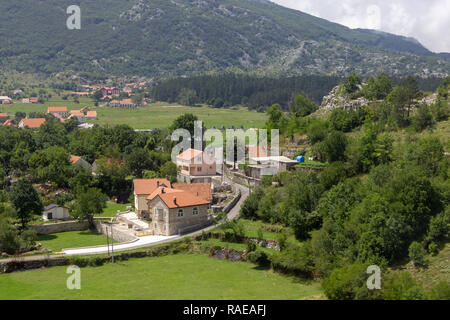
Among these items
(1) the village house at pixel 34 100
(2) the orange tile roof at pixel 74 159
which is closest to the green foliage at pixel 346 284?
(2) the orange tile roof at pixel 74 159

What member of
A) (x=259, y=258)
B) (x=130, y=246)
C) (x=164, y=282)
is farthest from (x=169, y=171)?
(x=164, y=282)

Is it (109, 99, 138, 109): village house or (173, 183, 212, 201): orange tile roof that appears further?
(109, 99, 138, 109): village house

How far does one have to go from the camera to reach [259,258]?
39.6 meters

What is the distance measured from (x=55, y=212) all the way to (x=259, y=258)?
26.3 meters

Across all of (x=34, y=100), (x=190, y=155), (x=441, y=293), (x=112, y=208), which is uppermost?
(x=34, y=100)

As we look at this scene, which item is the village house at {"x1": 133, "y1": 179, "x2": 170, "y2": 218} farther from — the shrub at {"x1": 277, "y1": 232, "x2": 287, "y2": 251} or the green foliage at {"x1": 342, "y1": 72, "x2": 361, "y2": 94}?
the green foliage at {"x1": 342, "y1": 72, "x2": 361, "y2": 94}

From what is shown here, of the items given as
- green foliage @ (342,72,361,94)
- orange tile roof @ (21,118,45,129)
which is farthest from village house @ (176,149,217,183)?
orange tile roof @ (21,118,45,129)

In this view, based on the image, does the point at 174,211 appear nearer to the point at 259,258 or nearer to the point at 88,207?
the point at 88,207

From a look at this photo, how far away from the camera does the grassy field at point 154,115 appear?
11675 centimetres

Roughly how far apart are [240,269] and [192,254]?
248 inches

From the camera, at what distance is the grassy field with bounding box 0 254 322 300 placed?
31.7 metres

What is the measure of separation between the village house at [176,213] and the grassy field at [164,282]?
6.58 m

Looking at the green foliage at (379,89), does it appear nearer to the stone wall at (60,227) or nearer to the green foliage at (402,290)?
the stone wall at (60,227)

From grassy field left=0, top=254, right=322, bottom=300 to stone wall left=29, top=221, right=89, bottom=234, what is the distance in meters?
11.6
